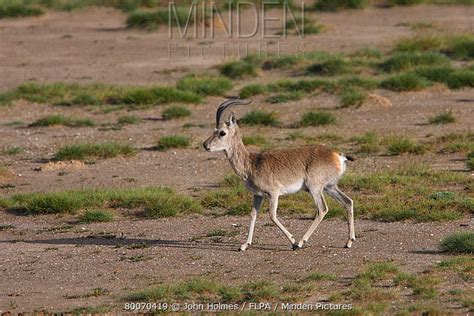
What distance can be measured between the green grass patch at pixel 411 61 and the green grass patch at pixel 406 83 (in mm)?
1085

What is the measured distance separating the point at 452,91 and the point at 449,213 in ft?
22.9

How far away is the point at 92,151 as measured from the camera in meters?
14.5

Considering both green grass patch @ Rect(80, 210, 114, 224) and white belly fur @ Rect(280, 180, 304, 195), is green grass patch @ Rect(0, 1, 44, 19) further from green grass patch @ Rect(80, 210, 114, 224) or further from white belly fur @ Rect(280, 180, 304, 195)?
white belly fur @ Rect(280, 180, 304, 195)

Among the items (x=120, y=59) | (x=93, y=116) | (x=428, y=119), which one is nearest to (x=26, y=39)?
(x=120, y=59)

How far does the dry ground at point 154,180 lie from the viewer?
9383 mm

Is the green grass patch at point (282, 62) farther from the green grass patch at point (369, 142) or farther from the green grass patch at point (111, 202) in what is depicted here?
the green grass patch at point (111, 202)

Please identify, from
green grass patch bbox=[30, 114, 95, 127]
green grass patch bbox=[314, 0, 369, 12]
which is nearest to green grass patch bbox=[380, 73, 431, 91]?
green grass patch bbox=[30, 114, 95, 127]

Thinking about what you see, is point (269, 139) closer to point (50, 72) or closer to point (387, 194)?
point (387, 194)

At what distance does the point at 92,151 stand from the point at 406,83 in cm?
567

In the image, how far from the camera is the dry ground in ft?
30.8

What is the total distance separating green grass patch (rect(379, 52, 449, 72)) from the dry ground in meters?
1.55

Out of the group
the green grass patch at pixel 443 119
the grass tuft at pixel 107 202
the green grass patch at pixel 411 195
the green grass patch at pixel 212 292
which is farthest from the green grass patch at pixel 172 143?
the green grass patch at pixel 212 292

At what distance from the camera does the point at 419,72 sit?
18297 millimetres

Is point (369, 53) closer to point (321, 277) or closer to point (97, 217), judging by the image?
point (97, 217)
